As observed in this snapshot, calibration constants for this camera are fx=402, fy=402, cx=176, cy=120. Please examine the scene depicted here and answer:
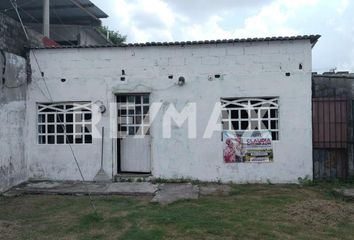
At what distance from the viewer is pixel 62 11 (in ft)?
61.5

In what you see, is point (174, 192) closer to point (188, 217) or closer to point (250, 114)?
point (188, 217)

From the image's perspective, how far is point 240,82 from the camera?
10.6 metres

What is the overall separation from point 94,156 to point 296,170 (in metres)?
5.38

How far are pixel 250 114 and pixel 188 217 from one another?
14.0 ft

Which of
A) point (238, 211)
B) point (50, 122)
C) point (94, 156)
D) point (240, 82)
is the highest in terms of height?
point (240, 82)

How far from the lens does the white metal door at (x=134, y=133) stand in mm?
11047

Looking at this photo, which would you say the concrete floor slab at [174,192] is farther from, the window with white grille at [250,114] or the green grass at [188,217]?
the window with white grille at [250,114]

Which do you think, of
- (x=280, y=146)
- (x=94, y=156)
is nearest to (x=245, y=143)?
(x=280, y=146)

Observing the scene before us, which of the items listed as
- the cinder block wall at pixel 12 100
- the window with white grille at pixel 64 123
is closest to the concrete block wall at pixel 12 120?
the cinder block wall at pixel 12 100

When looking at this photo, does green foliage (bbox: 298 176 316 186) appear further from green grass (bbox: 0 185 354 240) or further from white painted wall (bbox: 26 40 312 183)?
green grass (bbox: 0 185 354 240)

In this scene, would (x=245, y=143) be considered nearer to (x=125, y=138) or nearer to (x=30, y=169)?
(x=125, y=138)

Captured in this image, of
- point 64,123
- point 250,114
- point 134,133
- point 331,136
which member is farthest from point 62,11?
point 331,136

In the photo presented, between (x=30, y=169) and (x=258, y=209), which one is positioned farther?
(x=30, y=169)

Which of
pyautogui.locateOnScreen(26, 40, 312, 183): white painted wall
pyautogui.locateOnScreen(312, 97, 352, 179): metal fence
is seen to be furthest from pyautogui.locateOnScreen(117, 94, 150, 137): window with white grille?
pyautogui.locateOnScreen(312, 97, 352, 179): metal fence
